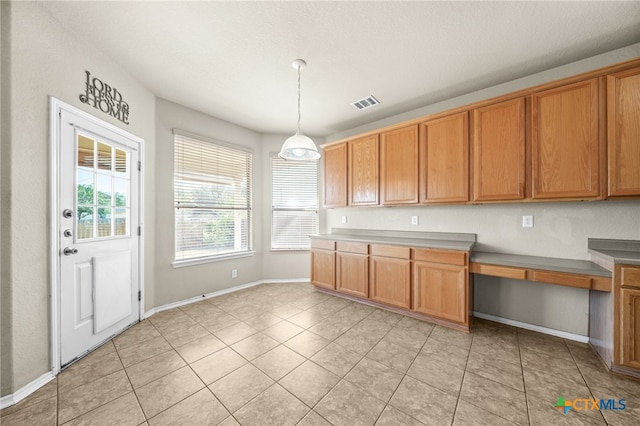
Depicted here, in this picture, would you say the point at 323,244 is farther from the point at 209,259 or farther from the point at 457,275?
the point at 457,275

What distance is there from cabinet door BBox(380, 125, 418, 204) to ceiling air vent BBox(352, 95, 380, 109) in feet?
1.49

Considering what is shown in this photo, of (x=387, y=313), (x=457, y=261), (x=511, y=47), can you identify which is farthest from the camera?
(x=387, y=313)

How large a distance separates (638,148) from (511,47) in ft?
4.37

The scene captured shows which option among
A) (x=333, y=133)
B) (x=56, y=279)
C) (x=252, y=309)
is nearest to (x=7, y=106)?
(x=56, y=279)

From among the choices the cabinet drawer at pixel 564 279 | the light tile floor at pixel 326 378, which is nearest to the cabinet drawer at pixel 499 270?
the cabinet drawer at pixel 564 279

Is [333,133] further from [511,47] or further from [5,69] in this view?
[5,69]

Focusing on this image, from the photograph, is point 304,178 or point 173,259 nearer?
point 173,259

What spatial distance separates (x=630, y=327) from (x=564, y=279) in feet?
1.46

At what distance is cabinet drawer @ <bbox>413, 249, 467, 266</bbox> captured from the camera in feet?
8.10

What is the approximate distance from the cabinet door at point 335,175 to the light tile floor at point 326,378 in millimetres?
1948

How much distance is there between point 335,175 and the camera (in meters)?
3.96

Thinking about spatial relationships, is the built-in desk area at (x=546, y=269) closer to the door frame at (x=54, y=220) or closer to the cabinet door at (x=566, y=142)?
the cabinet door at (x=566, y=142)

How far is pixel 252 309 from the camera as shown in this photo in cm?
313

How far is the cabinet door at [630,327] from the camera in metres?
1.71
